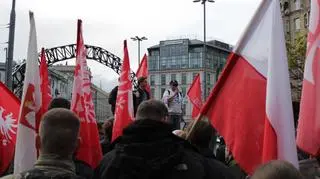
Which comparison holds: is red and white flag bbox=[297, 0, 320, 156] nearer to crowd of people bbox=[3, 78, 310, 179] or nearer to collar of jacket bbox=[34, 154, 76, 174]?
crowd of people bbox=[3, 78, 310, 179]

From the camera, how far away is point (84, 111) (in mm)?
5988

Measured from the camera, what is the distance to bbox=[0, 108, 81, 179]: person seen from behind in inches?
126

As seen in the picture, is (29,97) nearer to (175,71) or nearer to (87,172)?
(87,172)

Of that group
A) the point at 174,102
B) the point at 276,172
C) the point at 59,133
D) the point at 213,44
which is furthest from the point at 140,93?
the point at 213,44

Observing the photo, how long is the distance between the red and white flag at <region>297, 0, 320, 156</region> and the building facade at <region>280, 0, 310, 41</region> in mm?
71497

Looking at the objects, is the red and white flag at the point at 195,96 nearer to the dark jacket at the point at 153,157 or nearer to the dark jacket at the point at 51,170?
the dark jacket at the point at 153,157

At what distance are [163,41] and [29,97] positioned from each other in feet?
388

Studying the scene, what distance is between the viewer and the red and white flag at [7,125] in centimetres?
603

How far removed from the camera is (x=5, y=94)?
6391 mm

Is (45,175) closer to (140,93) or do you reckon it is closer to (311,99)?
(311,99)

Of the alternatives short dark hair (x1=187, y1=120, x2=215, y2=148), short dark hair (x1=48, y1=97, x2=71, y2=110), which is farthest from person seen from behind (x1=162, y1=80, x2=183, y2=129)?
short dark hair (x1=187, y1=120, x2=215, y2=148)

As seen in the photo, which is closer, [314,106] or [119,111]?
[314,106]

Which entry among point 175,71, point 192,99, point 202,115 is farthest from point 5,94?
point 175,71

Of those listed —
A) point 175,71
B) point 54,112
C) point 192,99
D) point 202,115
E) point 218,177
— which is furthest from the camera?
point 175,71
